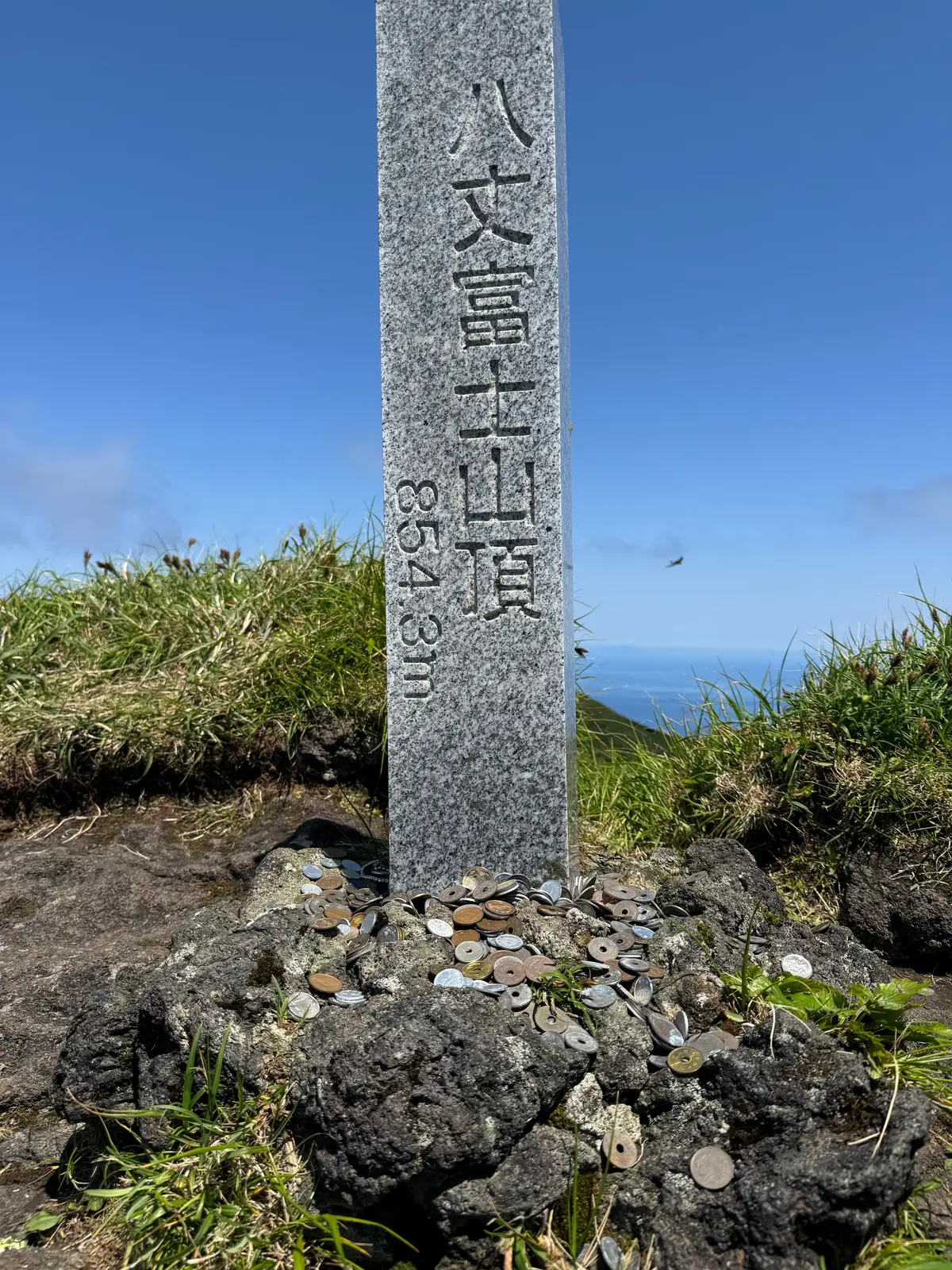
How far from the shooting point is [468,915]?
323 cm

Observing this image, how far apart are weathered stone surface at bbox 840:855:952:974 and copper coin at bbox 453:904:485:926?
201cm

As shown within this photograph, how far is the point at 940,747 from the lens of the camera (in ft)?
15.1

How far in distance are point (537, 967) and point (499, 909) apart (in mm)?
351

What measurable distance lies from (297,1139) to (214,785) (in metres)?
3.06

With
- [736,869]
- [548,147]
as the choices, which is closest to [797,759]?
[736,869]

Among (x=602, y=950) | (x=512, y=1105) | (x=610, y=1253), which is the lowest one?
(x=610, y=1253)

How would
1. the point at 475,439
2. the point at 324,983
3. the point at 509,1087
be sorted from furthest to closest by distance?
the point at 475,439 < the point at 324,983 < the point at 509,1087

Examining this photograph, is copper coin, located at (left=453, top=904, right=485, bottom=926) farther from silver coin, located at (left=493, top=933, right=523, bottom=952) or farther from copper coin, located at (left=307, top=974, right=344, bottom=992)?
copper coin, located at (left=307, top=974, right=344, bottom=992)

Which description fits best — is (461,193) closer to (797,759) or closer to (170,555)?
(797,759)

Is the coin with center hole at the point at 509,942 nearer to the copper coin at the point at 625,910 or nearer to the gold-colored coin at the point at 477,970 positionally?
the gold-colored coin at the point at 477,970

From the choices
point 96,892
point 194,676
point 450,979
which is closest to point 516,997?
point 450,979

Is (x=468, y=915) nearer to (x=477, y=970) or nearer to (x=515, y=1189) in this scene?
(x=477, y=970)

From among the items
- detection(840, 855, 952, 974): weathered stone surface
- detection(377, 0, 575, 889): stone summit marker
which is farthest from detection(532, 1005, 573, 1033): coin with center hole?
detection(840, 855, 952, 974): weathered stone surface

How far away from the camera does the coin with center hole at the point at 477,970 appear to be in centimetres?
291
